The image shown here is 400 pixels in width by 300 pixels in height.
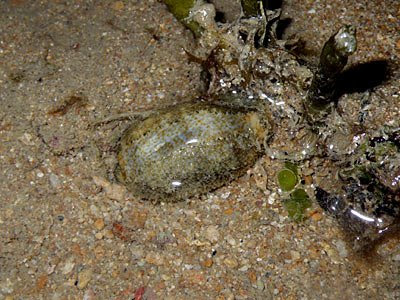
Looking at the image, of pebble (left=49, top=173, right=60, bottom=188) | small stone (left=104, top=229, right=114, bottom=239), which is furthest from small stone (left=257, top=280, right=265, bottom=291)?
pebble (left=49, top=173, right=60, bottom=188)

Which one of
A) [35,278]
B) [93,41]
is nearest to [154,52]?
[93,41]

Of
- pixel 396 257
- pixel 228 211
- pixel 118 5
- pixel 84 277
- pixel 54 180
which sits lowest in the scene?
pixel 84 277

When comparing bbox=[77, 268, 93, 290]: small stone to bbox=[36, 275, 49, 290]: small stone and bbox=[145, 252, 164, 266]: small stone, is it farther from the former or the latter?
bbox=[145, 252, 164, 266]: small stone

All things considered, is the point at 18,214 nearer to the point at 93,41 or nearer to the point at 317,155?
the point at 93,41

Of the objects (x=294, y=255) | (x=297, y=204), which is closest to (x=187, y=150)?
(x=297, y=204)

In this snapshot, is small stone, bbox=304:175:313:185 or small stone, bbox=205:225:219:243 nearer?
small stone, bbox=205:225:219:243

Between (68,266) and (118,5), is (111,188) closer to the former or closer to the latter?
(68,266)
